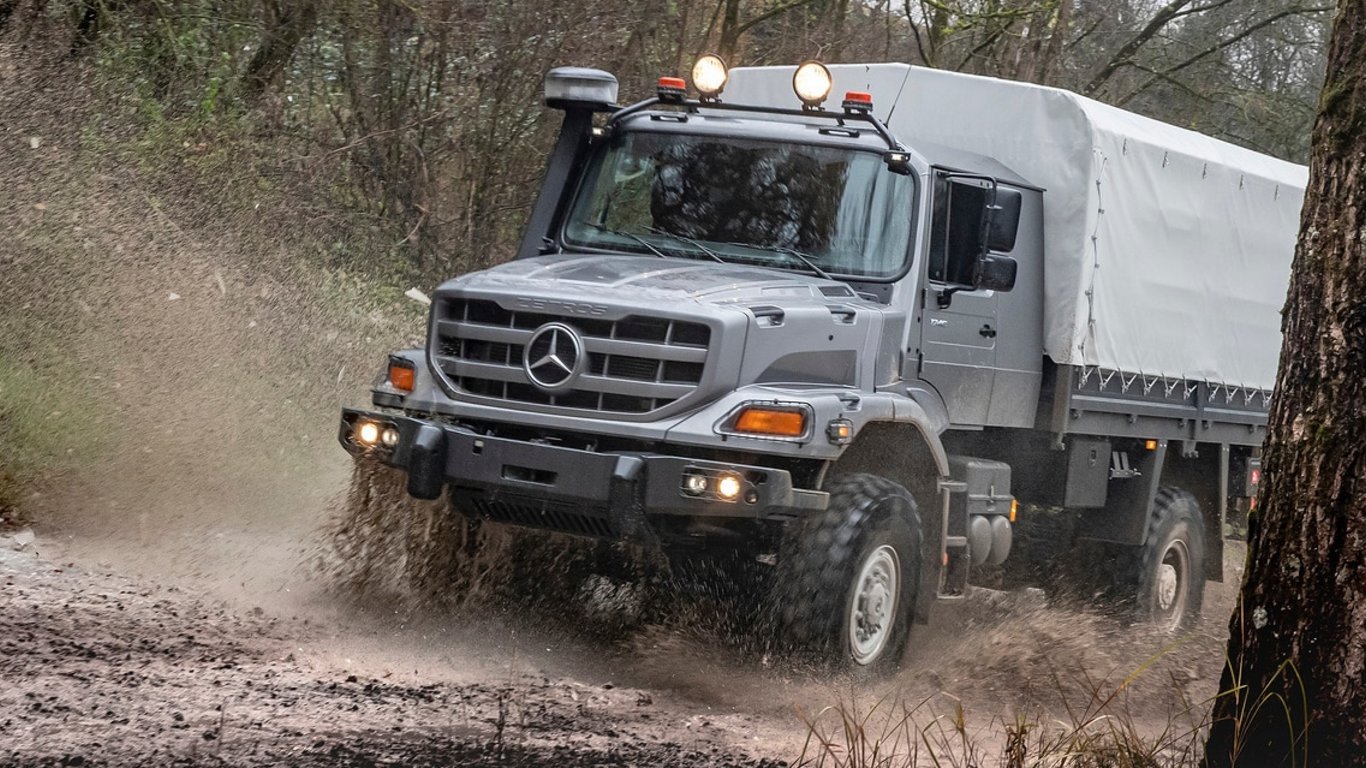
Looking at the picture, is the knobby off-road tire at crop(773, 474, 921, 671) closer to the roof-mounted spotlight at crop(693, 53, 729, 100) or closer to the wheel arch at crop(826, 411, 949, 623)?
the wheel arch at crop(826, 411, 949, 623)

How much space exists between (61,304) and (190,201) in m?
1.76

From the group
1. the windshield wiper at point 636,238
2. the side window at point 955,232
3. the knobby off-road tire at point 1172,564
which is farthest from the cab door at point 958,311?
the knobby off-road tire at point 1172,564

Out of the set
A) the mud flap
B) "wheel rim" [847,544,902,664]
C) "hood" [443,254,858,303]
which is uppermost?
"hood" [443,254,858,303]

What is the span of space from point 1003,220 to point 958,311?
56 cm

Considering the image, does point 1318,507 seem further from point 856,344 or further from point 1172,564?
point 1172,564

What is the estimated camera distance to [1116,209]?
28.1 ft

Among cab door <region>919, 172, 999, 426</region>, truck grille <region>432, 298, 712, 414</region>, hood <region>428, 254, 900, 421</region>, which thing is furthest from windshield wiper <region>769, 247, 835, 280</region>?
truck grille <region>432, 298, 712, 414</region>

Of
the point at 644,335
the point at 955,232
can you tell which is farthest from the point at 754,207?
the point at 644,335

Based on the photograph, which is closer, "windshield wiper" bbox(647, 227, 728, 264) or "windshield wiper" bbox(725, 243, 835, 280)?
"windshield wiper" bbox(725, 243, 835, 280)

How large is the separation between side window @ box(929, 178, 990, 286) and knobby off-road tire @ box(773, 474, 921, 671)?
1172mm

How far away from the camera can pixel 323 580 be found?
7449 mm

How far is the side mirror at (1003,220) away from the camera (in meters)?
7.36

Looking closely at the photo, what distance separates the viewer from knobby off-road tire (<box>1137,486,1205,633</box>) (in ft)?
31.9

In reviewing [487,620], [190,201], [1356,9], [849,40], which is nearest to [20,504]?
[487,620]
